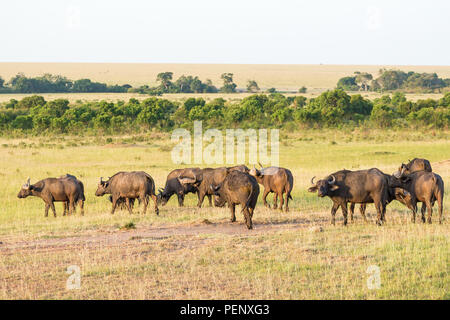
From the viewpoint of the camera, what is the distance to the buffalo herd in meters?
12.6

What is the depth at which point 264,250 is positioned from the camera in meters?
10.5

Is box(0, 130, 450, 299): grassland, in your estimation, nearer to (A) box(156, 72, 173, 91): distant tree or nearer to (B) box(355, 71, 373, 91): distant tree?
(A) box(156, 72, 173, 91): distant tree

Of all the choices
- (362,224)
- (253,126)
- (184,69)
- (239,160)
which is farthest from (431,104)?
(184,69)

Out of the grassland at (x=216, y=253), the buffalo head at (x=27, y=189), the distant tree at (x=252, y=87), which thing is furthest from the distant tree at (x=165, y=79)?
the buffalo head at (x=27, y=189)

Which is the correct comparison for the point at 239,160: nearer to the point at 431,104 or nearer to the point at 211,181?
the point at 211,181

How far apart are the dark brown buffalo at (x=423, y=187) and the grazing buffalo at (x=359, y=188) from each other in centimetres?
53

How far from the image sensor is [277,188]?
1567 centimetres

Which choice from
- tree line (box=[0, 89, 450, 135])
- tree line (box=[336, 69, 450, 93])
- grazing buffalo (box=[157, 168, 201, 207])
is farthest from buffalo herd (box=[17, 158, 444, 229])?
tree line (box=[336, 69, 450, 93])

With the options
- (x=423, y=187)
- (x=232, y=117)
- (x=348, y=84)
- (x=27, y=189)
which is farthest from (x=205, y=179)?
(x=348, y=84)

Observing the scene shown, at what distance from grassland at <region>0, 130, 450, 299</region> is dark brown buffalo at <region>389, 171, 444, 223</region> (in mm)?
453

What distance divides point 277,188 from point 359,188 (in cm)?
335

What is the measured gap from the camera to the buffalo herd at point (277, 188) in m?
12.6

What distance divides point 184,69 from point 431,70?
244ft

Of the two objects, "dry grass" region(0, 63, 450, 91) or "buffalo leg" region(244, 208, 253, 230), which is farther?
"dry grass" region(0, 63, 450, 91)
